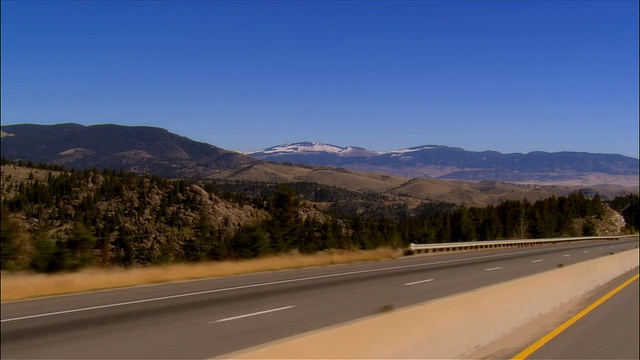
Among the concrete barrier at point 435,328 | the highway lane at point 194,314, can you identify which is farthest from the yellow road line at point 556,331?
the highway lane at point 194,314

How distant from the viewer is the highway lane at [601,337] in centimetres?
935

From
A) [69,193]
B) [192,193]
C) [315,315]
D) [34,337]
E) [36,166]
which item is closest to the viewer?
[34,337]

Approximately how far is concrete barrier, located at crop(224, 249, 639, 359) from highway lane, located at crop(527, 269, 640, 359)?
2.60ft

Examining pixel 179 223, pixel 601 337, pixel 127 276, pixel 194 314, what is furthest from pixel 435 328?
pixel 179 223

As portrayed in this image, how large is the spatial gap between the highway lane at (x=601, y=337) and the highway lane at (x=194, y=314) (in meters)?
2.95

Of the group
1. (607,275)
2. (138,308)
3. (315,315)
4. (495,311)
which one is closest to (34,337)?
(138,308)

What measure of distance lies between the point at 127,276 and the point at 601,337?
12.5 m

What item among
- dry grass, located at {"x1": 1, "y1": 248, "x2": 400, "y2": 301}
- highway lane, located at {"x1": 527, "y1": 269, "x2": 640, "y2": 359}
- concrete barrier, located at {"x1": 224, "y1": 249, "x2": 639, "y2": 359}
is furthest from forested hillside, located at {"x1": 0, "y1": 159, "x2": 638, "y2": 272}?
highway lane, located at {"x1": 527, "y1": 269, "x2": 640, "y2": 359}

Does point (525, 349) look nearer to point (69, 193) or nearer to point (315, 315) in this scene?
point (315, 315)

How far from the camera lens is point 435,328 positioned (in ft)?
25.1

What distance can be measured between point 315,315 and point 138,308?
3.70 metres

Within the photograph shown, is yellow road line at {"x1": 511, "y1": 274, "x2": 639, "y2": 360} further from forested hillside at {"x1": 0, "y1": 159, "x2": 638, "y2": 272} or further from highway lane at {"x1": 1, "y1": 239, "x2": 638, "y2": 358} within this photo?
forested hillside at {"x1": 0, "y1": 159, "x2": 638, "y2": 272}

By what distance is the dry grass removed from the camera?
13488mm

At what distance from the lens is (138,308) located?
12.1 metres
